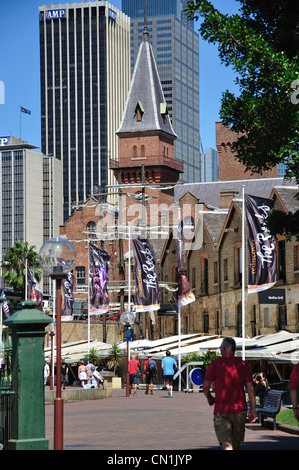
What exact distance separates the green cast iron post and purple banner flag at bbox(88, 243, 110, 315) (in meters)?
35.2

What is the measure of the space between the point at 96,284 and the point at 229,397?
37.3 meters

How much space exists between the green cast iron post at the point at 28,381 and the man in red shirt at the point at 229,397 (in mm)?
2712

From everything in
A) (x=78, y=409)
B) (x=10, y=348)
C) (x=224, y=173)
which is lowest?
(x=78, y=409)

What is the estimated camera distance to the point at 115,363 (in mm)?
50562

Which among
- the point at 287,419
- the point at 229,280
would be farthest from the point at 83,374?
the point at 287,419

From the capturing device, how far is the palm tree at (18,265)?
85.9 metres

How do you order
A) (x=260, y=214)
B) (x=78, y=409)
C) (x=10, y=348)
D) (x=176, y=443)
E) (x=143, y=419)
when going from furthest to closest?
(x=260, y=214), (x=78, y=409), (x=143, y=419), (x=176, y=443), (x=10, y=348)

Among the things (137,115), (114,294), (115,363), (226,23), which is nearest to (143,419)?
(226,23)

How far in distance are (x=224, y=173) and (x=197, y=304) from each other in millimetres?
52100

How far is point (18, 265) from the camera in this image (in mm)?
86875

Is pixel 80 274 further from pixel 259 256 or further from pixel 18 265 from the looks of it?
pixel 259 256

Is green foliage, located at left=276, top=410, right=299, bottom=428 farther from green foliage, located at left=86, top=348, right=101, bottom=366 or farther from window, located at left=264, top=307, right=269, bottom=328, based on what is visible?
green foliage, located at left=86, top=348, right=101, bottom=366

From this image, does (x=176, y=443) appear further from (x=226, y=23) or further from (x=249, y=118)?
(x=226, y=23)

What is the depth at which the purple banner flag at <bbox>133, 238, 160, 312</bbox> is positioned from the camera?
4522 cm
